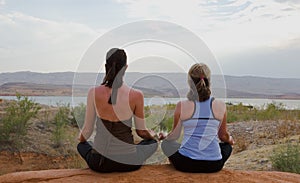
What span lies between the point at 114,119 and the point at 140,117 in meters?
0.25

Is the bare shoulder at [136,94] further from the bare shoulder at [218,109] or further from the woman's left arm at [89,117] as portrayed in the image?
the bare shoulder at [218,109]

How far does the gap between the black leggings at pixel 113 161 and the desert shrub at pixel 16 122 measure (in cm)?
533

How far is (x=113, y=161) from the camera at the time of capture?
12.6 feet

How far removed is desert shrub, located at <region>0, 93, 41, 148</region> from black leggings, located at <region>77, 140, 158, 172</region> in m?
5.33

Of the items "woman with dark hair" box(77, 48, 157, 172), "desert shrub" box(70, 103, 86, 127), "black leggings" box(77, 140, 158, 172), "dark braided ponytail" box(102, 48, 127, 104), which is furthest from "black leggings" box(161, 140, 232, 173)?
"desert shrub" box(70, 103, 86, 127)

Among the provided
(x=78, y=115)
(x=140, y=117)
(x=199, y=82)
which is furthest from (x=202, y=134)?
(x=78, y=115)

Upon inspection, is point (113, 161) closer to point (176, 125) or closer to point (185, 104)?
point (176, 125)

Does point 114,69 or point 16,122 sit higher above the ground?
point 114,69

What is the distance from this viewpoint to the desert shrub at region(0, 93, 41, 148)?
29.4ft

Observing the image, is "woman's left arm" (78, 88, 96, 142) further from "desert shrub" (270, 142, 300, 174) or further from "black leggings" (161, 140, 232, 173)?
"desert shrub" (270, 142, 300, 174)

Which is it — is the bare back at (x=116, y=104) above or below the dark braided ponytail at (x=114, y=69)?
below

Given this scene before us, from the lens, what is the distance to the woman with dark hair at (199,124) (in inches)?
152

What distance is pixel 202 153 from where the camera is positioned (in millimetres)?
3922

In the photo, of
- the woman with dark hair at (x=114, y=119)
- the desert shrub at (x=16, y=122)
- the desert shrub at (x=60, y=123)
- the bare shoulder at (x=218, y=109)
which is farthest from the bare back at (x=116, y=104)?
the desert shrub at (x=60, y=123)
